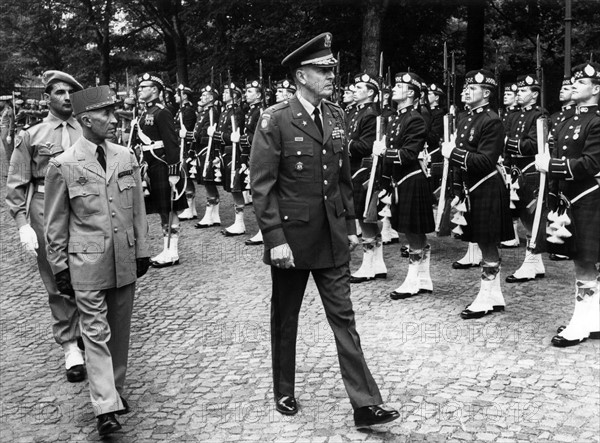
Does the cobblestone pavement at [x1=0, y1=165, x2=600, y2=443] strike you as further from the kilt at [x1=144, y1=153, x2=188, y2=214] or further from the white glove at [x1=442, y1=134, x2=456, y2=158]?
the white glove at [x1=442, y1=134, x2=456, y2=158]

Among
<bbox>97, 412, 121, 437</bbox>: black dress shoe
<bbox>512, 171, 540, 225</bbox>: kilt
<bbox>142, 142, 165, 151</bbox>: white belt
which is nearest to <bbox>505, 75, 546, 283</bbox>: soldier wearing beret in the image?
<bbox>512, 171, 540, 225</bbox>: kilt

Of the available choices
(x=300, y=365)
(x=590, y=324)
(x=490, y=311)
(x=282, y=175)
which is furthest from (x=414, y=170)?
(x=282, y=175)

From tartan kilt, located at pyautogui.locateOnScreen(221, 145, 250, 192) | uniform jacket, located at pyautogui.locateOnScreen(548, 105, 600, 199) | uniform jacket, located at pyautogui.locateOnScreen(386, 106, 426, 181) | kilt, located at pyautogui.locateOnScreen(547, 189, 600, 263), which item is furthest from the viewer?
tartan kilt, located at pyautogui.locateOnScreen(221, 145, 250, 192)

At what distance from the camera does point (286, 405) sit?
532 centimetres

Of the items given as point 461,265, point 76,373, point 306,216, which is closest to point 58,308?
point 76,373

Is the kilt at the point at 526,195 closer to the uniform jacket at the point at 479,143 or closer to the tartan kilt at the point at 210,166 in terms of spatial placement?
the uniform jacket at the point at 479,143

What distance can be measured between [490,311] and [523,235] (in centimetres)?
452

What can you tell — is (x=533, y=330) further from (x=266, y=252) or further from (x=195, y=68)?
(x=195, y=68)

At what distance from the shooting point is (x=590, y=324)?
6.82m

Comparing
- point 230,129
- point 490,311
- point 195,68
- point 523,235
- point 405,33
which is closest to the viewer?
point 490,311

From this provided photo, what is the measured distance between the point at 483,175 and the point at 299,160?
2.95m

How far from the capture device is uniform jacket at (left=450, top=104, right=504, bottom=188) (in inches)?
288

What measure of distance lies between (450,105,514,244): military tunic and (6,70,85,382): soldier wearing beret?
3.42 metres

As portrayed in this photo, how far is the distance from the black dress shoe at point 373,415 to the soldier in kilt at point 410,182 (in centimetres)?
335
